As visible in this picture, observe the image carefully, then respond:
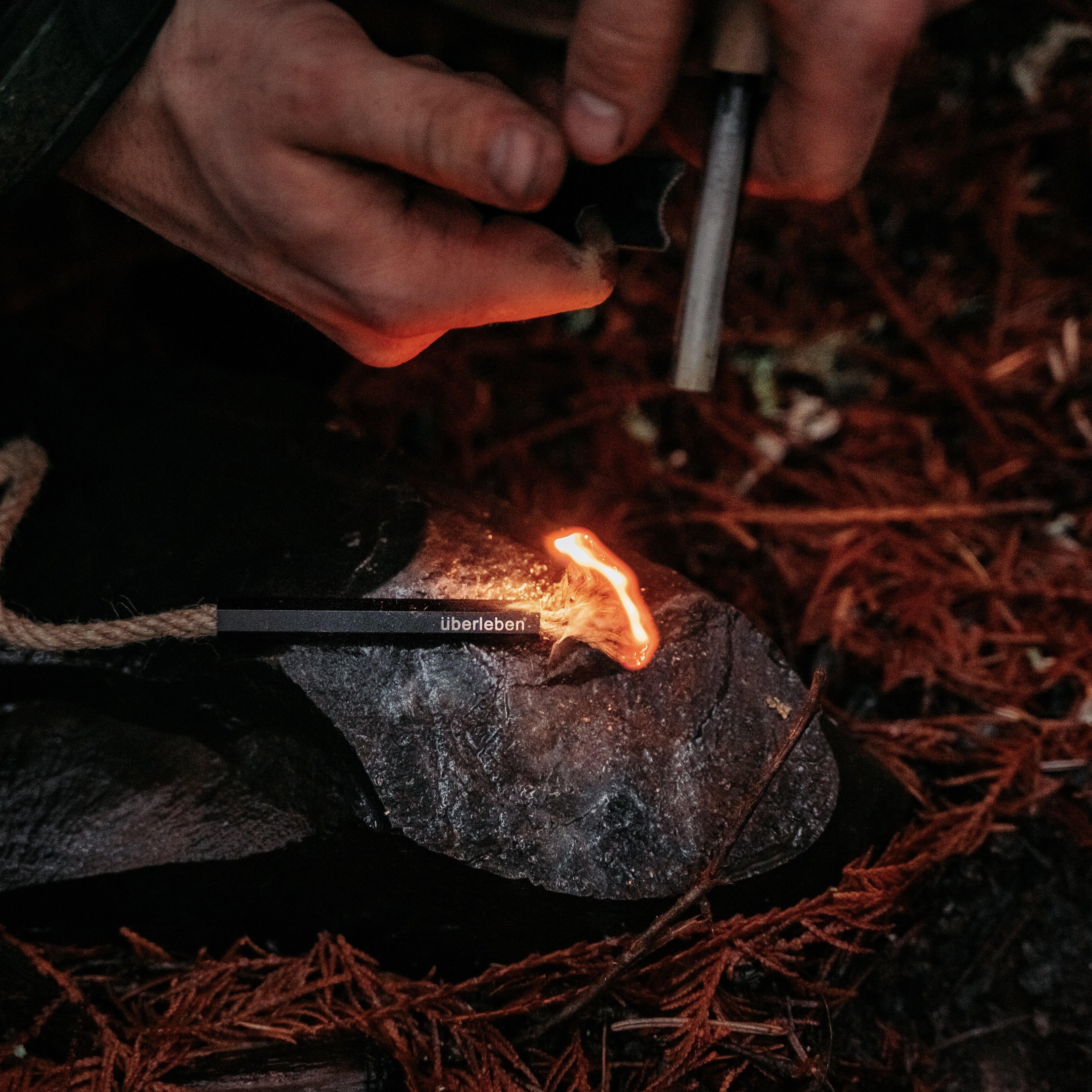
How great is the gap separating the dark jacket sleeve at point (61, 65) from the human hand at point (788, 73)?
3.65 feet

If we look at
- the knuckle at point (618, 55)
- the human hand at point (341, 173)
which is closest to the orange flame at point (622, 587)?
the human hand at point (341, 173)

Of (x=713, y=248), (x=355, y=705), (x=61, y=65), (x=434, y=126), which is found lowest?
(x=355, y=705)

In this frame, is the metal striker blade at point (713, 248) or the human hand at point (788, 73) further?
the metal striker blade at point (713, 248)

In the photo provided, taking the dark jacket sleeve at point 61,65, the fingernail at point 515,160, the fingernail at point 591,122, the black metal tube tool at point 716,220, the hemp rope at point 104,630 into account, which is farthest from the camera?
the hemp rope at point 104,630

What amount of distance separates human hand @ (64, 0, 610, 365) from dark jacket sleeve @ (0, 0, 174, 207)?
5 centimetres

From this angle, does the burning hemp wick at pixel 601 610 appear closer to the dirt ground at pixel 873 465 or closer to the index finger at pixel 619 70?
the dirt ground at pixel 873 465

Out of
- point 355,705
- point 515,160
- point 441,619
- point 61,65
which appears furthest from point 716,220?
point 61,65

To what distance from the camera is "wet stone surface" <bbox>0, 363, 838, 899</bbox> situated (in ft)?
7.20

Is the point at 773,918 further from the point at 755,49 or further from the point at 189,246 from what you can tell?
the point at 189,246

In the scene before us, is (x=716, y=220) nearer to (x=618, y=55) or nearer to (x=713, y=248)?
(x=713, y=248)

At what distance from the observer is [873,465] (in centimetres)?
364

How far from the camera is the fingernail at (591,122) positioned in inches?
75.3

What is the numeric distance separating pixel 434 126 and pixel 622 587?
3.75 feet

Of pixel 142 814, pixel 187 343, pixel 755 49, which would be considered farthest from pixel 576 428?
pixel 142 814
